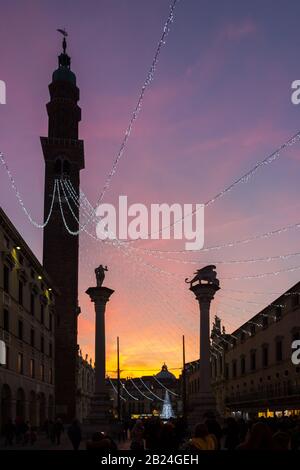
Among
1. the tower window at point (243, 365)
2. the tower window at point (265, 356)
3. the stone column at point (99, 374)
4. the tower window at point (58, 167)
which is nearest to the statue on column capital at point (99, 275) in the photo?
the stone column at point (99, 374)

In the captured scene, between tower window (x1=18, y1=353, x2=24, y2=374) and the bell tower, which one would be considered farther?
the bell tower

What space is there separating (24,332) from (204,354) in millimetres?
12389

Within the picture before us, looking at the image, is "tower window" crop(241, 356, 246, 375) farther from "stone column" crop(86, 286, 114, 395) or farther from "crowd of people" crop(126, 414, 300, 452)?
"crowd of people" crop(126, 414, 300, 452)

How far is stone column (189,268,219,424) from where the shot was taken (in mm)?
38781

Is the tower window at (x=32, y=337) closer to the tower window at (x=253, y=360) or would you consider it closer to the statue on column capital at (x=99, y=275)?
the statue on column capital at (x=99, y=275)

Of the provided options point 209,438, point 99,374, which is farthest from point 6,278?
point 209,438

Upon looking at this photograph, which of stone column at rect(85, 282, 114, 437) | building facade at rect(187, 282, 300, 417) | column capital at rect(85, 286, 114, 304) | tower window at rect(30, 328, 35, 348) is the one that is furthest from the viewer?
building facade at rect(187, 282, 300, 417)

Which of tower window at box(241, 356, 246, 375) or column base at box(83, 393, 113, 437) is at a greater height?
tower window at box(241, 356, 246, 375)

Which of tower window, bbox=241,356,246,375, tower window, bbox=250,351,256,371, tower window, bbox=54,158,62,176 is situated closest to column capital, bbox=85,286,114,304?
tower window, bbox=54,158,62,176

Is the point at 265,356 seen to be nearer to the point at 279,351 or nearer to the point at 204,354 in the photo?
the point at 279,351

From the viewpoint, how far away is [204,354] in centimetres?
3981

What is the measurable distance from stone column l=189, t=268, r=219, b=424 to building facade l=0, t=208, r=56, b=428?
1129 cm
